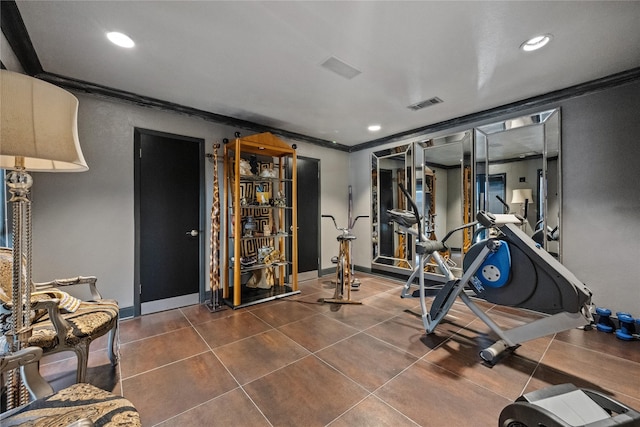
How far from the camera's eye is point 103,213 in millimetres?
2975

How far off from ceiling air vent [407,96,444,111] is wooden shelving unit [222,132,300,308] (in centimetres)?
184

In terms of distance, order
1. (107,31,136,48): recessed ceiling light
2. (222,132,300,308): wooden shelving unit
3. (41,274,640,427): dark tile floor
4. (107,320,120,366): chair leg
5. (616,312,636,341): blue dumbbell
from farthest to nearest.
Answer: (222,132,300,308): wooden shelving unit → (616,312,636,341): blue dumbbell → (107,320,120,366): chair leg → (107,31,136,48): recessed ceiling light → (41,274,640,427): dark tile floor

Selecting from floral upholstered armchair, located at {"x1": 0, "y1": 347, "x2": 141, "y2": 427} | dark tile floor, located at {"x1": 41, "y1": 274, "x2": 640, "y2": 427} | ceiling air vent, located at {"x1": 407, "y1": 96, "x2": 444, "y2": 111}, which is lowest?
dark tile floor, located at {"x1": 41, "y1": 274, "x2": 640, "y2": 427}

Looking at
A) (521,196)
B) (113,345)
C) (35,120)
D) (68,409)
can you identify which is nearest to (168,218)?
(113,345)

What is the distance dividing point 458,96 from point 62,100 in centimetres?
369

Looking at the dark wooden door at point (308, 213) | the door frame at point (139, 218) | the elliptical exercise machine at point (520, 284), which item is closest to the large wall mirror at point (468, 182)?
the elliptical exercise machine at point (520, 284)

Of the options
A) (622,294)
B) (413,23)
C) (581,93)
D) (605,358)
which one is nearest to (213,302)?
(413,23)

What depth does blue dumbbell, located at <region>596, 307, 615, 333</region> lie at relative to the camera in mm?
2732

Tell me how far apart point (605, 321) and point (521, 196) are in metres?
1.59

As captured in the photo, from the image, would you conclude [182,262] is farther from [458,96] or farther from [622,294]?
[622,294]

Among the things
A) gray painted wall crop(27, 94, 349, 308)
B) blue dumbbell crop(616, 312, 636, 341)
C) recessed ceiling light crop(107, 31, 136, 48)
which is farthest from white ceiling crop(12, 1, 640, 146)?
blue dumbbell crop(616, 312, 636, 341)

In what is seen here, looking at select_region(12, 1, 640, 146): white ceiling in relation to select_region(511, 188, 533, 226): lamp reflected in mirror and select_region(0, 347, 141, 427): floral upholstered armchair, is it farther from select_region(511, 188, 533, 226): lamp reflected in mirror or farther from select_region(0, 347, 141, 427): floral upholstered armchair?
select_region(0, 347, 141, 427): floral upholstered armchair

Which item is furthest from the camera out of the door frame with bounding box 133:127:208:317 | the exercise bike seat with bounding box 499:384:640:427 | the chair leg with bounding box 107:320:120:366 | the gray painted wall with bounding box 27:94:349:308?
the door frame with bounding box 133:127:208:317

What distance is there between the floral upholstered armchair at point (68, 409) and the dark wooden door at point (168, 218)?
2.41 meters
